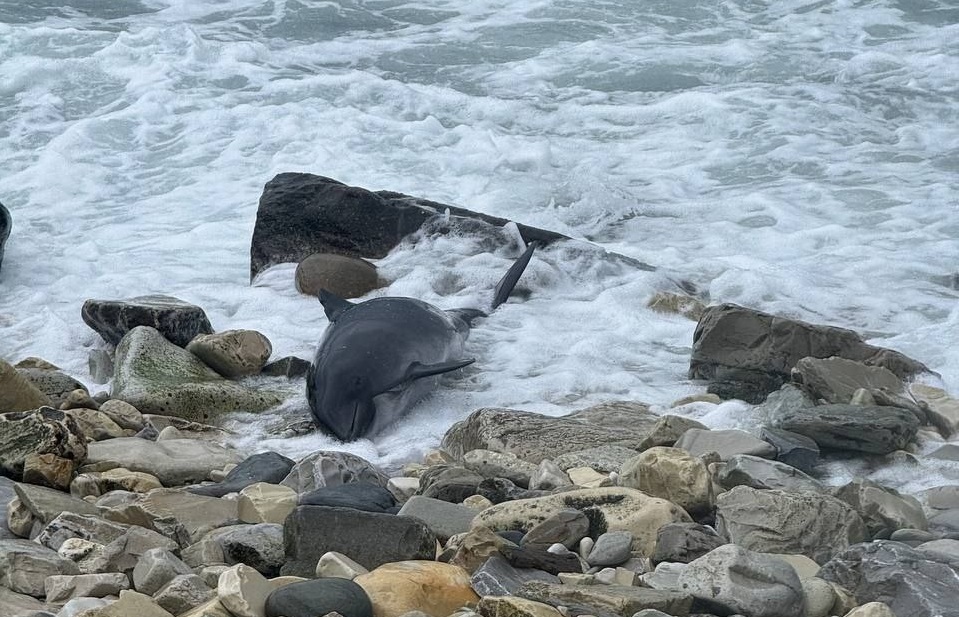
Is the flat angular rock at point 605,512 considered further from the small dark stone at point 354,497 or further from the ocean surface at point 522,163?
the ocean surface at point 522,163

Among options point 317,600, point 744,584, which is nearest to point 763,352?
point 744,584

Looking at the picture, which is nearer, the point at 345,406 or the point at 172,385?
the point at 345,406

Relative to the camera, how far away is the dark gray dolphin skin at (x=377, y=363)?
5.64 meters

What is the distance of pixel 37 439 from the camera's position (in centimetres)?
451

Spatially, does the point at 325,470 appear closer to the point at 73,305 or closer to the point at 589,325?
the point at 589,325

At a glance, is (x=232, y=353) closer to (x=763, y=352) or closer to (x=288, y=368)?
(x=288, y=368)

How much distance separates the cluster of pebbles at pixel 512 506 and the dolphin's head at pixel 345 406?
0.39 m

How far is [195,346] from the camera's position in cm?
650

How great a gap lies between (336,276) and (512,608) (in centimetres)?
476

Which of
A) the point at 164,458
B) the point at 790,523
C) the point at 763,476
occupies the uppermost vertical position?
the point at 790,523

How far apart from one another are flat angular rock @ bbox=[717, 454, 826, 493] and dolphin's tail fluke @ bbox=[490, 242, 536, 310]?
295cm

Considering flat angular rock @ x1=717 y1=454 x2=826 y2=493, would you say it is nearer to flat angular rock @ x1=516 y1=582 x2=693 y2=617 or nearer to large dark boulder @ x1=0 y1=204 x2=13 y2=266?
flat angular rock @ x1=516 y1=582 x2=693 y2=617

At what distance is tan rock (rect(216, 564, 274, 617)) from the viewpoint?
3.01 meters

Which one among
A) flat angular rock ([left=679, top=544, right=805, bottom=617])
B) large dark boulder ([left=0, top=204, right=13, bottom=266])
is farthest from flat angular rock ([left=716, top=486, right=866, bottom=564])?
large dark boulder ([left=0, top=204, right=13, bottom=266])
